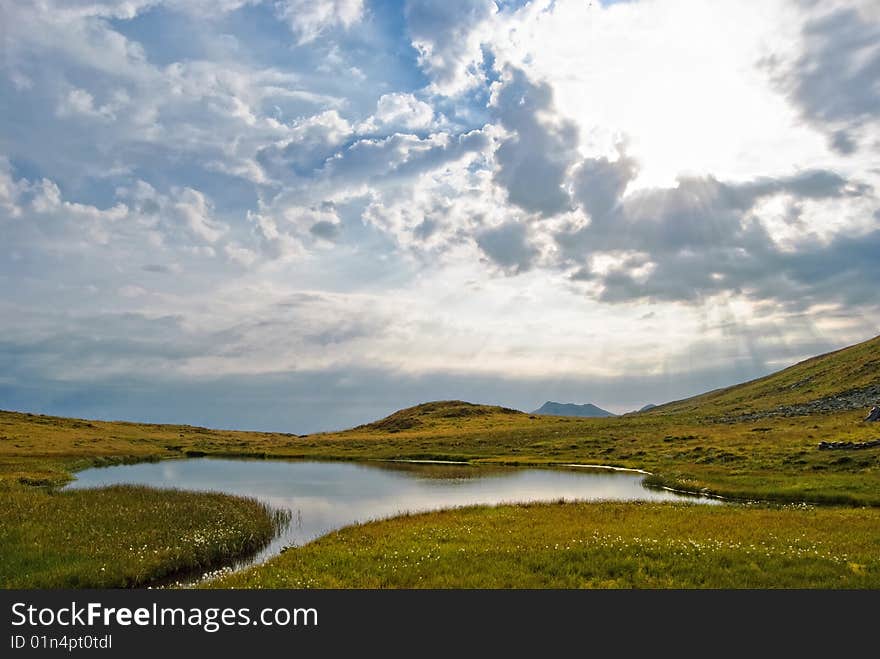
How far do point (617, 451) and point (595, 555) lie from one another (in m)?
79.8

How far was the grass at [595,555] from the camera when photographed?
19938mm

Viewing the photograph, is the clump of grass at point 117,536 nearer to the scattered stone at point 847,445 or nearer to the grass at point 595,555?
the grass at point 595,555

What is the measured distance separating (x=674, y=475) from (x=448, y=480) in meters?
25.9

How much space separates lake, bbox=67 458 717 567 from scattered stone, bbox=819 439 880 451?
21.2 m

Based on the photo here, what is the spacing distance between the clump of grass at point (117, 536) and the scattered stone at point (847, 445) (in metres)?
61.6

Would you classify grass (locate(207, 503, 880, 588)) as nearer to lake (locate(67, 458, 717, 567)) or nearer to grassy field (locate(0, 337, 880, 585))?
grassy field (locate(0, 337, 880, 585))

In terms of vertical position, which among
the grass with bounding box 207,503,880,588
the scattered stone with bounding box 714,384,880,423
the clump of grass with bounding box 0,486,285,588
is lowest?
the grass with bounding box 207,503,880,588

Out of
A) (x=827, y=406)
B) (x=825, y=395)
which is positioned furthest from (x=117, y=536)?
(x=825, y=395)

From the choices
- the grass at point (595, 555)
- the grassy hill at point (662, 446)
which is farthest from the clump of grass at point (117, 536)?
the grassy hill at point (662, 446)

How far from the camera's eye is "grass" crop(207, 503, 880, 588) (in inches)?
785

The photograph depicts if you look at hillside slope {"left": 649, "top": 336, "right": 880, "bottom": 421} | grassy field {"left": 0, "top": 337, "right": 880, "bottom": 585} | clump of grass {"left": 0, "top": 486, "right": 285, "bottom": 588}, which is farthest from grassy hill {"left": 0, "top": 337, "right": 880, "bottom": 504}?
clump of grass {"left": 0, "top": 486, "right": 285, "bottom": 588}

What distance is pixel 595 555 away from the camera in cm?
2289

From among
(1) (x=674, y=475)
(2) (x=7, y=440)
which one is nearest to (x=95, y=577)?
(1) (x=674, y=475)

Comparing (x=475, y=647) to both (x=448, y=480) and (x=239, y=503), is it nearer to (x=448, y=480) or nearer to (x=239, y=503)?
(x=239, y=503)
